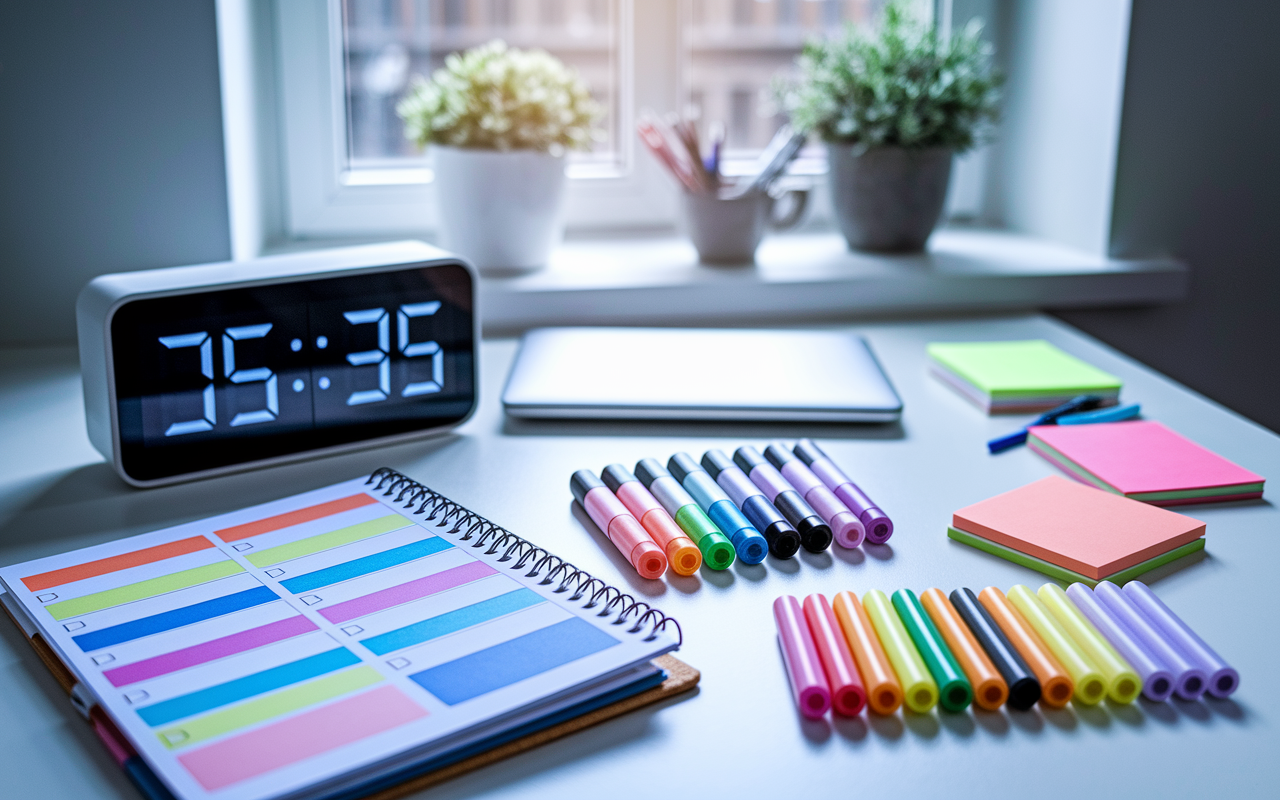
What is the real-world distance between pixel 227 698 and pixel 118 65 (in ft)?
2.73

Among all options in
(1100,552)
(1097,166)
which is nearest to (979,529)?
(1100,552)

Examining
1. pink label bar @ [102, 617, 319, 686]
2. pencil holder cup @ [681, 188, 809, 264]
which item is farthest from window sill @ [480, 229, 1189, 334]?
pink label bar @ [102, 617, 319, 686]

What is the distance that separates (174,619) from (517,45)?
3.76ft

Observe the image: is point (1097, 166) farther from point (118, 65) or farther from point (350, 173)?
point (118, 65)

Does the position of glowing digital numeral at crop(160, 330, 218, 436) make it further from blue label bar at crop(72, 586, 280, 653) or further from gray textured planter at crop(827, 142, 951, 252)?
gray textured planter at crop(827, 142, 951, 252)

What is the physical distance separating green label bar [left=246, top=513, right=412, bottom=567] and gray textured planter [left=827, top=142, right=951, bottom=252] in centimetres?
89

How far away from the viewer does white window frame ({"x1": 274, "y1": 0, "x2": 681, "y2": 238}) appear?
1392 millimetres

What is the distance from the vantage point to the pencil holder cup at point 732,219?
133 centimetres

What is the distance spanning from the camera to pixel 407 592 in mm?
604

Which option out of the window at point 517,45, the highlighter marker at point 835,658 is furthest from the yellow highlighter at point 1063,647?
the window at point 517,45

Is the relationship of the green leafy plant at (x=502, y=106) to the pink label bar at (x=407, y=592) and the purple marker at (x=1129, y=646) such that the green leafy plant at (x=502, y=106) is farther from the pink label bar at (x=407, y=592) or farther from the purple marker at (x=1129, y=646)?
the purple marker at (x=1129, y=646)

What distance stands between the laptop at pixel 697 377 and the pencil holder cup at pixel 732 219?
246 millimetres

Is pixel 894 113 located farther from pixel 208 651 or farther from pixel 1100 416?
pixel 208 651

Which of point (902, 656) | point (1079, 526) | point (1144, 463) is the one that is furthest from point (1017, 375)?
point (902, 656)
